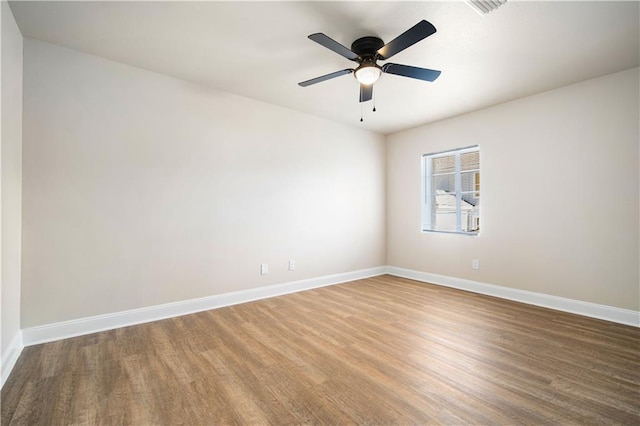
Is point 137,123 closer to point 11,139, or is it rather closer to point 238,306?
point 11,139

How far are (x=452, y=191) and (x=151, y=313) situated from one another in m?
4.34

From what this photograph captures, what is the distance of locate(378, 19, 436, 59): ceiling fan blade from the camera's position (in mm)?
1787

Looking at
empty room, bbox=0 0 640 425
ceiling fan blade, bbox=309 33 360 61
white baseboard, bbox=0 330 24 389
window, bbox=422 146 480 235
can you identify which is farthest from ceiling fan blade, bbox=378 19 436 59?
white baseboard, bbox=0 330 24 389

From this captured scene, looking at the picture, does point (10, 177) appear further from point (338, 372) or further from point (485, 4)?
point (485, 4)

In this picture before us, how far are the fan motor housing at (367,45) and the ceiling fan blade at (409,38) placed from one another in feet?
0.31

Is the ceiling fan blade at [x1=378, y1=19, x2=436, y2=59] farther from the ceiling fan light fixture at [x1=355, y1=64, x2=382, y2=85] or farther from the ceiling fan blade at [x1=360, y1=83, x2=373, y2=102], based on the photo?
the ceiling fan blade at [x1=360, y1=83, x2=373, y2=102]

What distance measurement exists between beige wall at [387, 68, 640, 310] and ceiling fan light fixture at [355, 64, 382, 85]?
237 centimetres

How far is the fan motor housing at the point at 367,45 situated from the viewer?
7.59 feet

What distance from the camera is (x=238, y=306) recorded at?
3408 mm

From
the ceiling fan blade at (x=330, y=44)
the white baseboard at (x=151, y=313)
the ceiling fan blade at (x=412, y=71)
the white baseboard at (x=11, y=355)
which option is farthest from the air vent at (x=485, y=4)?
the white baseboard at (x=11, y=355)

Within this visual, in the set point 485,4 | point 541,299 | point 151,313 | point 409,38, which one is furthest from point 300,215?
point 541,299

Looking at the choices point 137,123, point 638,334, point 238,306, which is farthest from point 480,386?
point 137,123

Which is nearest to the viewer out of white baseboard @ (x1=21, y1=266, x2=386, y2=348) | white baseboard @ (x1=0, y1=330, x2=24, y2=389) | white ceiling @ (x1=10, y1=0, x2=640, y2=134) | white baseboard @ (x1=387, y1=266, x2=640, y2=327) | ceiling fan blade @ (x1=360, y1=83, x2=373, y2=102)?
white baseboard @ (x1=0, y1=330, x2=24, y2=389)

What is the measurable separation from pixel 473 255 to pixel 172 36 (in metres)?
4.37
